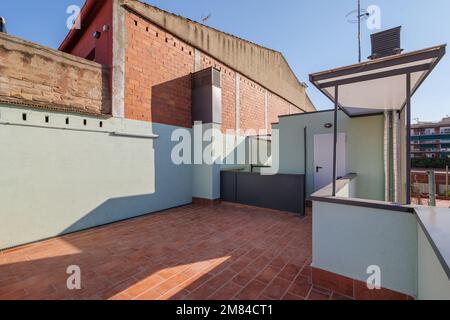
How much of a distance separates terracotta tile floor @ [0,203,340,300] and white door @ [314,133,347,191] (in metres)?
1.86

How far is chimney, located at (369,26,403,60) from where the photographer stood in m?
3.67

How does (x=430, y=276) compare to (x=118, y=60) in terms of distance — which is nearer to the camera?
(x=430, y=276)

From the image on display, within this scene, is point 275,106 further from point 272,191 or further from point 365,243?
point 365,243

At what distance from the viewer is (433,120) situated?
50438 millimetres

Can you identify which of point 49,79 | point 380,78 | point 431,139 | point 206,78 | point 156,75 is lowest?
point 380,78

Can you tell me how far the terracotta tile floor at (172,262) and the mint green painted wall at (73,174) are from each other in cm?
38

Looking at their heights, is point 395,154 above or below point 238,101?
below

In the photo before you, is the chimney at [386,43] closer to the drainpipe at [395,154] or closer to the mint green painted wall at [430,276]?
the drainpipe at [395,154]

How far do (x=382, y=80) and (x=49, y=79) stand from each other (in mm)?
5895

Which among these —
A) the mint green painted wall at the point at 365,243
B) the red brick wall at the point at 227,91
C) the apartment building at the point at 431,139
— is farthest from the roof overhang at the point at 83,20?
the apartment building at the point at 431,139

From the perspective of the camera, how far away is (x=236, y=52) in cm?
895
